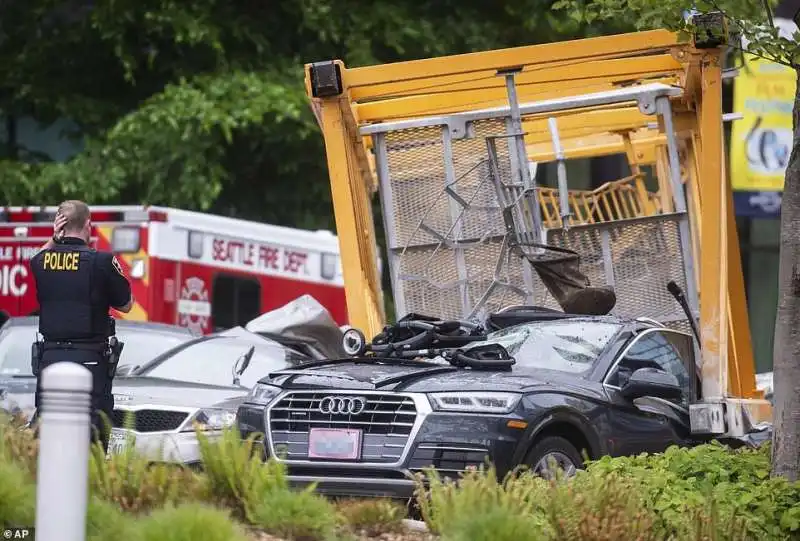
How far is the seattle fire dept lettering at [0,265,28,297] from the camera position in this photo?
1673 centimetres

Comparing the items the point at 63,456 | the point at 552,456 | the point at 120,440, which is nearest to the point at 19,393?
the point at 120,440

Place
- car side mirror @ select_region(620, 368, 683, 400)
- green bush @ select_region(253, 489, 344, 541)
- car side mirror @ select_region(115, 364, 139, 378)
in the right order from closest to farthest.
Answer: green bush @ select_region(253, 489, 344, 541) → car side mirror @ select_region(620, 368, 683, 400) → car side mirror @ select_region(115, 364, 139, 378)

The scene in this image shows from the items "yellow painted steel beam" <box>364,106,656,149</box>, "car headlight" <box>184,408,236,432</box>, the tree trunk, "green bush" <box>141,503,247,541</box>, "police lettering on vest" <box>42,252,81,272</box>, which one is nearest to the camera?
"green bush" <box>141,503,247,541</box>

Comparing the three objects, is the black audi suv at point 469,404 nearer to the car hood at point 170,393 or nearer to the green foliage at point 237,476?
the green foliage at point 237,476

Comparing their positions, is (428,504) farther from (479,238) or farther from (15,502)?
(479,238)

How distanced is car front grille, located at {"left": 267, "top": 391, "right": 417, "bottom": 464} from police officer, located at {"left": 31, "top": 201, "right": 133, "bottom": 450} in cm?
96

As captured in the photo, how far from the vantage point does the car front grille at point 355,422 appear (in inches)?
356

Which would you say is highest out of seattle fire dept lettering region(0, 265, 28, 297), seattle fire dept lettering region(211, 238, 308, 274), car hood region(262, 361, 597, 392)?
seattle fire dept lettering region(211, 238, 308, 274)

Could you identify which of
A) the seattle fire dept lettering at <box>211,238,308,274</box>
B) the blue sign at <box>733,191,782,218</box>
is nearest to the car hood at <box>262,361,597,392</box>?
the seattle fire dept lettering at <box>211,238,308,274</box>

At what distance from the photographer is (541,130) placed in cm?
1502

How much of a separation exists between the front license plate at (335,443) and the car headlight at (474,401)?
464 mm

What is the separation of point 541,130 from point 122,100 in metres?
8.67

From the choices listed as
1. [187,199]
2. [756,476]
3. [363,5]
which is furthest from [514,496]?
[363,5]

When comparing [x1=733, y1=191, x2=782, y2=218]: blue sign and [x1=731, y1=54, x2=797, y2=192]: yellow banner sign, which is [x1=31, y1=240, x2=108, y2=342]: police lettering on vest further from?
[x1=733, y1=191, x2=782, y2=218]: blue sign
